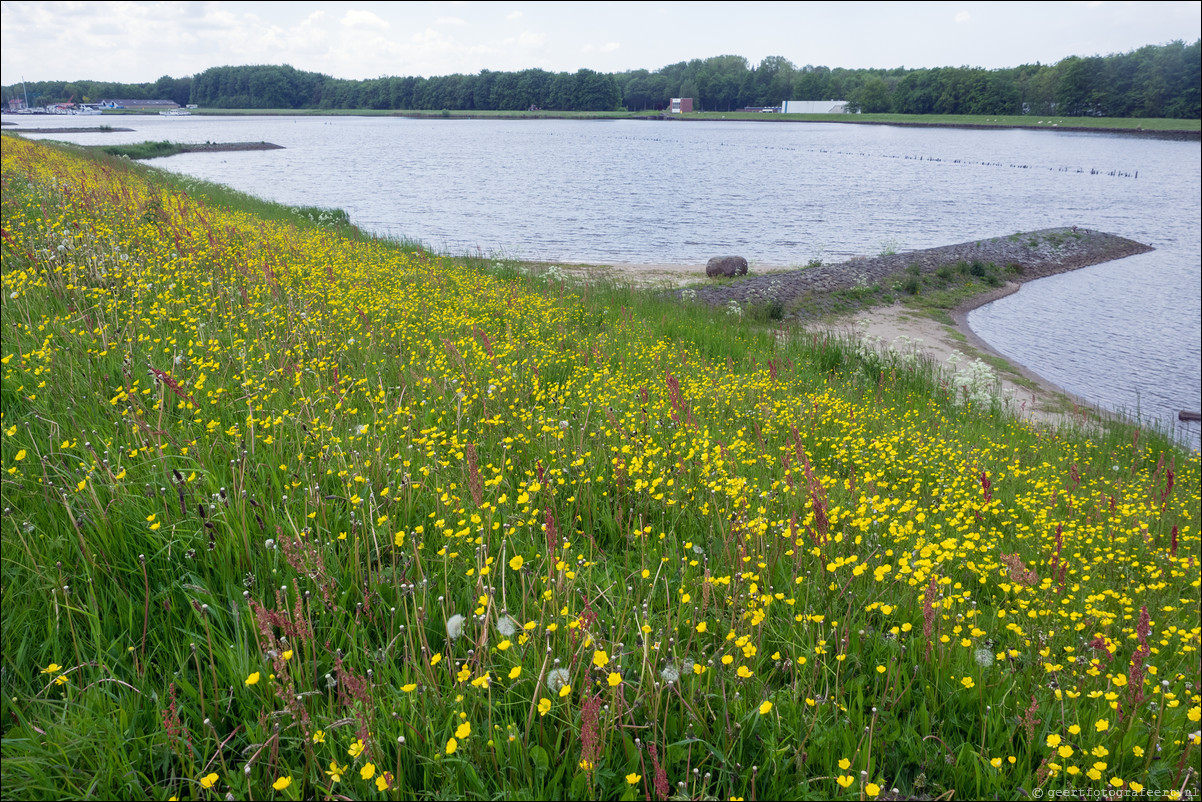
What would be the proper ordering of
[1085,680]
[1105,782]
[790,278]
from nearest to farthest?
[1105,782] < [1085,680] < [790,278]

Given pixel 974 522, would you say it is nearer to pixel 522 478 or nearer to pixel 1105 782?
pixel 1105 782

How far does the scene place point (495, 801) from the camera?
2242 millimetres

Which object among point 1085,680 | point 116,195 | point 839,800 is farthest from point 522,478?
point 116,195

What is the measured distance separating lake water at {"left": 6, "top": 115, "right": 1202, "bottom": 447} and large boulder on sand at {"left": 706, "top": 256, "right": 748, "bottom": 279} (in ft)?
13.3

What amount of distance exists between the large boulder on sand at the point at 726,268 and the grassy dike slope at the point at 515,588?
1786cm

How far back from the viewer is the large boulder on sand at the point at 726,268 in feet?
80.5

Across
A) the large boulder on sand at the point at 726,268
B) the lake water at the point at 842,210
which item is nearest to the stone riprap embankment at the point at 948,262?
the large boulder on sand at the point at 726,268

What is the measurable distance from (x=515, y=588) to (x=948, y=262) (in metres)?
31.0

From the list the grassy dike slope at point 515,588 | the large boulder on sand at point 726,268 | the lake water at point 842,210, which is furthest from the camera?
the large boulder on sand at point 726,268

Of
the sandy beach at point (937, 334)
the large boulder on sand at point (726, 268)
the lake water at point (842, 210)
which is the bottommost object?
the sandy beach at point (937, 334)

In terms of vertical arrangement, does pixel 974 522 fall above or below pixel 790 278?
→ below

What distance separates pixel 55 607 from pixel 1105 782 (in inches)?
170

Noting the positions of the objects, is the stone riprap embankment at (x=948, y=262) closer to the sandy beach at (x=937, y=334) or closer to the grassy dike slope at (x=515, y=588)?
the sandy beach at (x=937, y=334)

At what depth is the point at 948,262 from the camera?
29.0 m
